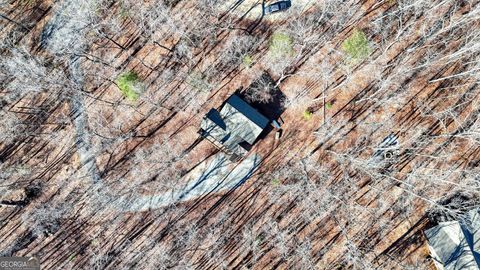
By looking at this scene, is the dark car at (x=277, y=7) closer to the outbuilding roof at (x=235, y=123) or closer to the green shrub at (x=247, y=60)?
the green shrub at (x=247, y=60)

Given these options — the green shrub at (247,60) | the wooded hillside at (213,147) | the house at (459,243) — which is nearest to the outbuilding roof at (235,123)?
the wooded hillside at (213,147)

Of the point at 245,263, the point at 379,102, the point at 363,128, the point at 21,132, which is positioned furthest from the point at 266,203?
the point at 21,132

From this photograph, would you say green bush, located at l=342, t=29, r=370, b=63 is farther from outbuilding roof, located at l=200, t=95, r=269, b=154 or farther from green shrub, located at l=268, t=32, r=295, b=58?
outbuilding roof, located at l=200, t=95, r=269, b=154

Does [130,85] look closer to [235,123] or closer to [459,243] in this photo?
[235,123]

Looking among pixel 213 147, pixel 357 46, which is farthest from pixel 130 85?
pixel 357 46

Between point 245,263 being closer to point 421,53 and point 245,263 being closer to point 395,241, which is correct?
point 395,241

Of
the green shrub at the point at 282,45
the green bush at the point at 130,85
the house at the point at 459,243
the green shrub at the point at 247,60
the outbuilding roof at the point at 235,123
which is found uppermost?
the green bush at the point at 130,85
